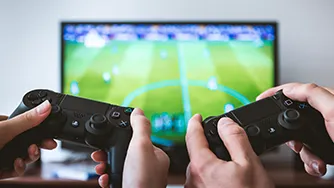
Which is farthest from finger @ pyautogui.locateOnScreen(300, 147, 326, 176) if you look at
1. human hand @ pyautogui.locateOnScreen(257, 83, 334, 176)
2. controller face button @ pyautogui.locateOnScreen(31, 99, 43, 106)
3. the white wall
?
the white wall

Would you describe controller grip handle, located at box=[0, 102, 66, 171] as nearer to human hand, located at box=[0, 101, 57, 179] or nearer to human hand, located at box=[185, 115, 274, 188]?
human hand, located at box=[0, 101, 57, 179]

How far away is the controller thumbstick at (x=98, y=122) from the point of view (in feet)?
2.02

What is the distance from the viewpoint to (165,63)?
1.84 m

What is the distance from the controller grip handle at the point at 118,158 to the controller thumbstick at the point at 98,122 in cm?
2

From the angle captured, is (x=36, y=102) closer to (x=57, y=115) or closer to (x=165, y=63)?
(x=57, y=115)

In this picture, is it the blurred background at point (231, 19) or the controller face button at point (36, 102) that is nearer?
the controller face button at point (36, 102)

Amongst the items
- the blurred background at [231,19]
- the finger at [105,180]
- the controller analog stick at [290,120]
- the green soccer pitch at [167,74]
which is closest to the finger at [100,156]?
the finger at [105,180]

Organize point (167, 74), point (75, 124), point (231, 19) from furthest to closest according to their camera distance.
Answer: point (231, 19)
point (167, 74)
point (75, 124)

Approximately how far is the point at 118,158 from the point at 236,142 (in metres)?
0.16

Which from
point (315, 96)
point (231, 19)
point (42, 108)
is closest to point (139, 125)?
point (42, 108)

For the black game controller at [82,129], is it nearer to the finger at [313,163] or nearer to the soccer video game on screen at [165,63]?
the finger at [313,163]

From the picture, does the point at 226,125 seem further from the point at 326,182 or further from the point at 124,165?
the point at 326,182

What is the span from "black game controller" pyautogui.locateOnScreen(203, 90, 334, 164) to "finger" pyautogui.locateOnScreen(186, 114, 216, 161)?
0.01m

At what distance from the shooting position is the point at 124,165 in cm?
58
